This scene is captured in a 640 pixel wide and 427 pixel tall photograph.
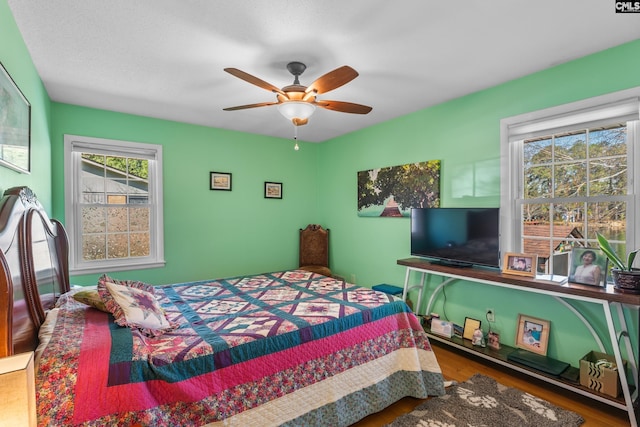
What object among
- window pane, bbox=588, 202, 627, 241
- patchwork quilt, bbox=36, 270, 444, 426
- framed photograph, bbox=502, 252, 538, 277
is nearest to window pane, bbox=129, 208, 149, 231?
Answer: patchwork quilt, bbox=36, 270, 444, 426

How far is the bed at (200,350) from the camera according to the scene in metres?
1.29

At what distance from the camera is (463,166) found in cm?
312

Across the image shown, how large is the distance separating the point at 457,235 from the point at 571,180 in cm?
99

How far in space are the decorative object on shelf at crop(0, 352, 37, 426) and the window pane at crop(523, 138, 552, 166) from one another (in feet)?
11.2

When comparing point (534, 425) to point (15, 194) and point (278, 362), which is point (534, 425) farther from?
point (15, 194)

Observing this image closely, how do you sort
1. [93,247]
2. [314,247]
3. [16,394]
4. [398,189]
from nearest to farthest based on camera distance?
[16,394], [93,247], [398,189], [314,247]

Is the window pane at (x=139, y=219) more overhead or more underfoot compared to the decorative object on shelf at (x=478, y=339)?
more overhead

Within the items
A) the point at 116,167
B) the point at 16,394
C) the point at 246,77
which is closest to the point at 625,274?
the point at 246,77

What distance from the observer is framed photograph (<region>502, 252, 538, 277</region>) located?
2436 mm

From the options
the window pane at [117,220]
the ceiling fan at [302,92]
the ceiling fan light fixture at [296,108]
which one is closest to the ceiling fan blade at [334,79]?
the ceiling fan at [302,92]

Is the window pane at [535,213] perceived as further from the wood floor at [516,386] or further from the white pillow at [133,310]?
the white pillow at [133,310]

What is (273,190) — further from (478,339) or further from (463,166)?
(478,339)

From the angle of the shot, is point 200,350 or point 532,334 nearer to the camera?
point 200,350

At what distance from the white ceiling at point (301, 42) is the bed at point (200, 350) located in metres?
1.14
